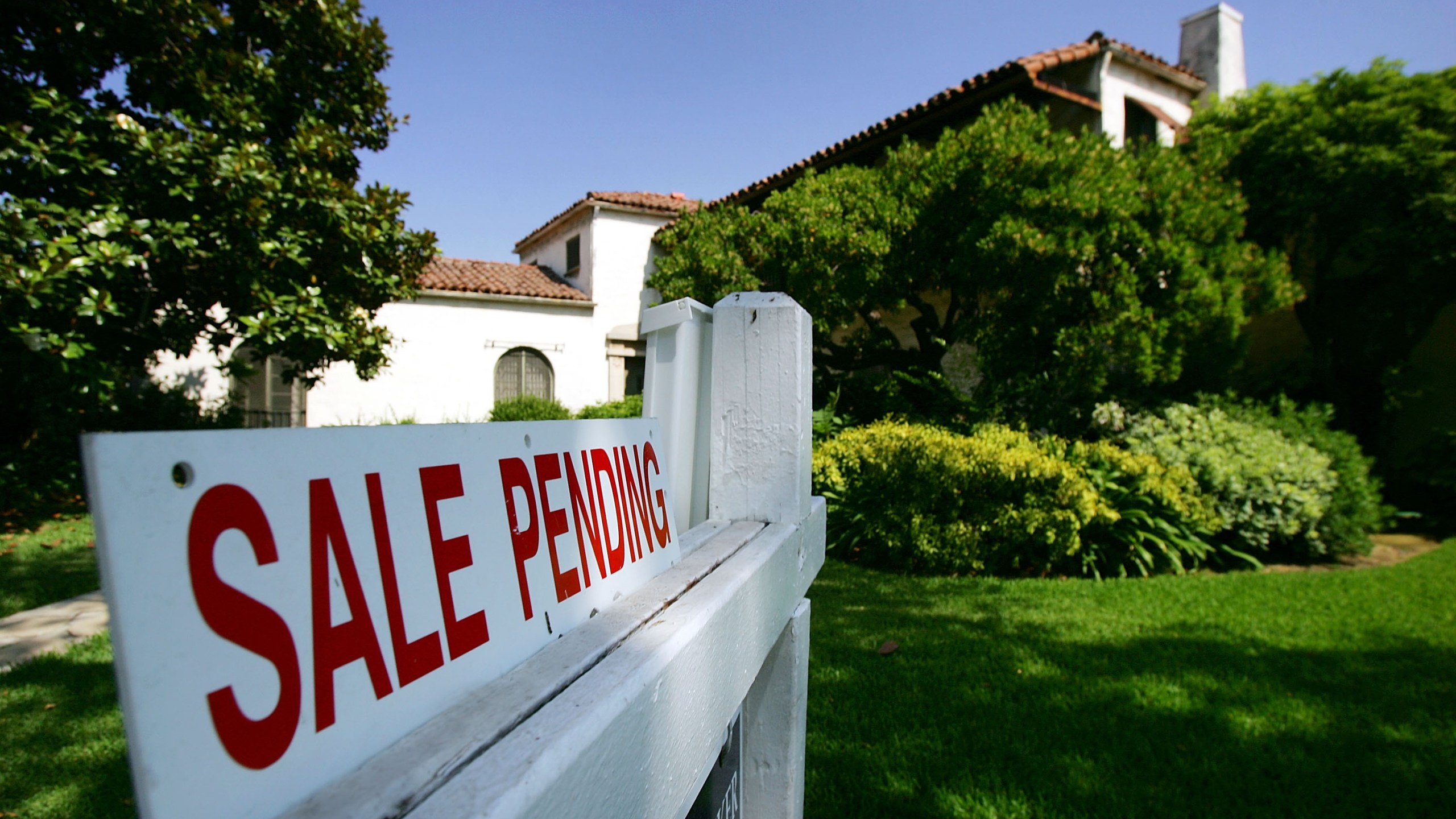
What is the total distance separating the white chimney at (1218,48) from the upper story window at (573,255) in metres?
12.3

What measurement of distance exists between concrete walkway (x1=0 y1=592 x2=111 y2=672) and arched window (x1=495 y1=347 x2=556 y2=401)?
1079 centimetres

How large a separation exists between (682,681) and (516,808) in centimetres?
34

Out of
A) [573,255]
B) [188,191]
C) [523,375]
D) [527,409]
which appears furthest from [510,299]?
[188,191]

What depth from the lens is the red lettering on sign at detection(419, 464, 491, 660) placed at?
2.09ft

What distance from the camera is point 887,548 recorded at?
6070 mm

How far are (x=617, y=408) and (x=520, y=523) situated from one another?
13.2 m

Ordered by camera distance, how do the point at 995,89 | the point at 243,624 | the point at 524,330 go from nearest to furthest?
the point at 243,624 < the point at 995,89 < the point at 524,330

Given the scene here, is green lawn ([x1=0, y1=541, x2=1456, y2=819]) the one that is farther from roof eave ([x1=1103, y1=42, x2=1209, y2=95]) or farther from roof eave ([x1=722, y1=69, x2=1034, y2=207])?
roof eave ([x1=1103, y1=42, x2=1209, y2=95])

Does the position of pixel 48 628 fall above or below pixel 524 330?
below

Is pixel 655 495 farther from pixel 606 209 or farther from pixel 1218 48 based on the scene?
pixel 606 209

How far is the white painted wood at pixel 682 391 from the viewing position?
1.49m

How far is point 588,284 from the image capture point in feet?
54.5

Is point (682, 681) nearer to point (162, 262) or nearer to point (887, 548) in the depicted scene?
point (887, 548)

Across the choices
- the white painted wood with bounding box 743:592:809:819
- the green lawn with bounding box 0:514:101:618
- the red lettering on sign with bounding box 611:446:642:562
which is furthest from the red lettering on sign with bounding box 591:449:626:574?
the green lawn with bounding box 0:514:101:618
